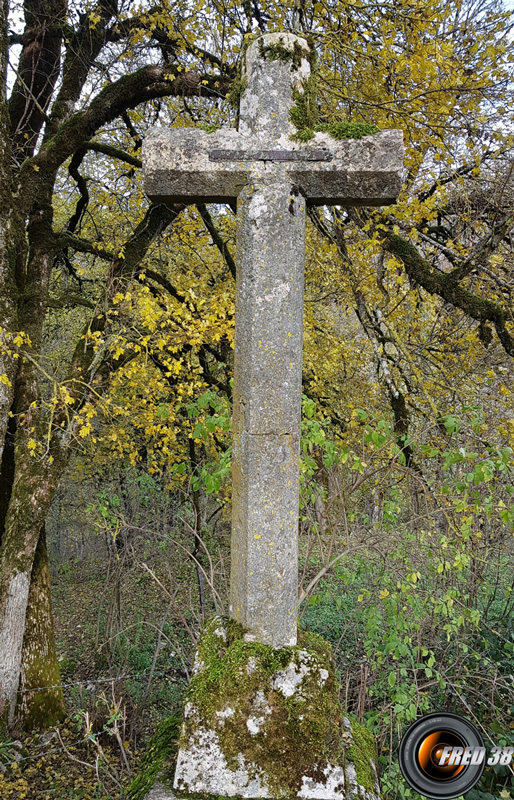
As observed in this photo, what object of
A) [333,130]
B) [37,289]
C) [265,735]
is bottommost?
[265,735]

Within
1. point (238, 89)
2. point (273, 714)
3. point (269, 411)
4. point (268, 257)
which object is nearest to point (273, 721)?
point (273, 714)

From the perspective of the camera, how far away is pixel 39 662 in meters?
5.38

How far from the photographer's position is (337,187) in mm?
2104

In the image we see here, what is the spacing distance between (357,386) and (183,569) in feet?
14.2

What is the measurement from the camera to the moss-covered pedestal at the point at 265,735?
1702mm

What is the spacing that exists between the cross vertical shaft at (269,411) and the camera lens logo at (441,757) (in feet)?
Answer: 4.00

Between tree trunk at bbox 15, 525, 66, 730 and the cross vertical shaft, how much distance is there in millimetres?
4195

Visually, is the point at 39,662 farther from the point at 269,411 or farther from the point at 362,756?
the point at 269,411

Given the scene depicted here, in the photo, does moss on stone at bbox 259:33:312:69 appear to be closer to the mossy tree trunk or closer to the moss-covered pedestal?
the moss-covered pedestal

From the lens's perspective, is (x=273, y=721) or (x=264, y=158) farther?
(x=264, y=158)

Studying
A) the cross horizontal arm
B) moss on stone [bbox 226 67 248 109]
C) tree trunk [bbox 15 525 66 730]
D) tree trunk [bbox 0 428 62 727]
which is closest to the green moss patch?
moss on stone [bbox 226 67 248 109]

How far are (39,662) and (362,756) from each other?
4613mm

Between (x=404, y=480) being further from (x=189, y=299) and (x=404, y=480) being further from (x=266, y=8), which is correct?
(x=266, y=8)

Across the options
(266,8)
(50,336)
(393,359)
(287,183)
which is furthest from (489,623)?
(50,336)
